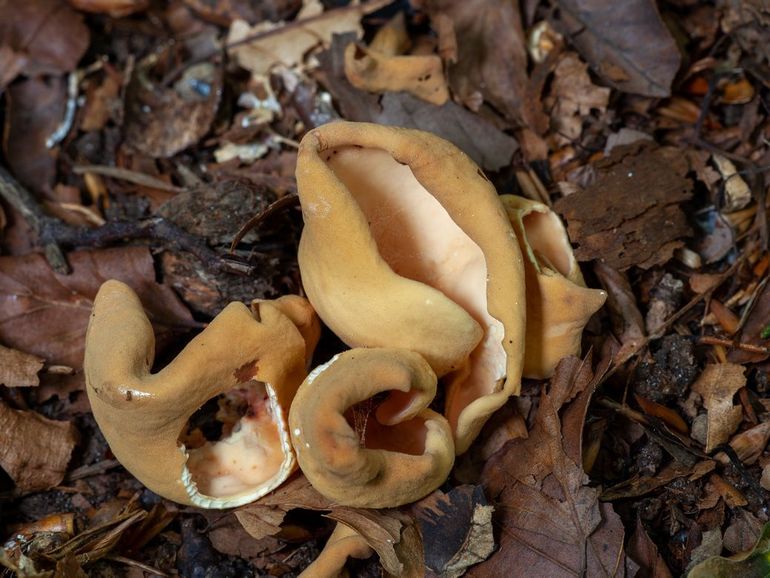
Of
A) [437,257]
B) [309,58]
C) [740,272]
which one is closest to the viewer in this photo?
[437,257]

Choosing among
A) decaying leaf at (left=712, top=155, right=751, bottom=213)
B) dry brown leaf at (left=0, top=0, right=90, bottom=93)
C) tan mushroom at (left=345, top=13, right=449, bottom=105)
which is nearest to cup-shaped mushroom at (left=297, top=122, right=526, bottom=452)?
tan mushroom at (left=345, top=13, right=449, bottom=105)

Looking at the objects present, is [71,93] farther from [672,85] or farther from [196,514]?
[672,85]

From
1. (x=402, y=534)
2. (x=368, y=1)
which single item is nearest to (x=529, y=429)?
(x=402, y=534)

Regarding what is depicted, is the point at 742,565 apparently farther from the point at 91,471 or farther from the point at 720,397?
the point at 91,471

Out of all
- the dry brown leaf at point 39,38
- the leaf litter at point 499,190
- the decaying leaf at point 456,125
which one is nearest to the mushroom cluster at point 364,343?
the leaf litter at point 499,190

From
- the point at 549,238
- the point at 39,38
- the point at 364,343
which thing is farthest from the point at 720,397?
the point at 39,38

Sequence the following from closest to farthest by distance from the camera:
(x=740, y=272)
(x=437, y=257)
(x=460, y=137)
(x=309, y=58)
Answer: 1. (x=437, y=257)
2. (x=740, y=272)
3. (x=460, y=137)
4. (x=309, y=58)

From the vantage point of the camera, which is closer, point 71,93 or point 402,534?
point 402,534
